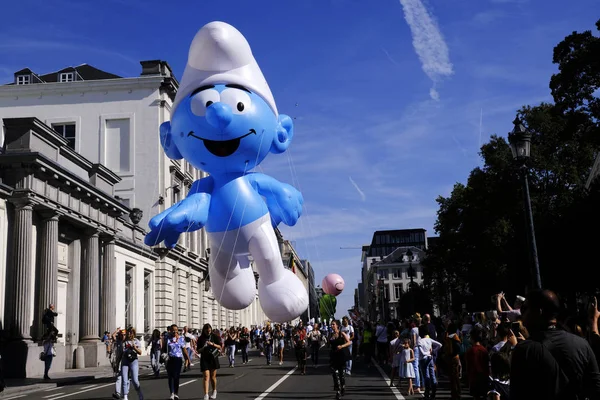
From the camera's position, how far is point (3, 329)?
21453mm

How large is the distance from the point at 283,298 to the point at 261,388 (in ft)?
17.0

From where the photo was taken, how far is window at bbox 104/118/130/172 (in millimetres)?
38250

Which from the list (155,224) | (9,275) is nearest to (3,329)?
(9,275)

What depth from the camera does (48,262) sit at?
23250 millimetres

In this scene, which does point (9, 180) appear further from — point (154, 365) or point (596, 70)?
point (596, 70)

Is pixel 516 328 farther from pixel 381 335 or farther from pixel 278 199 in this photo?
pixel 381 335

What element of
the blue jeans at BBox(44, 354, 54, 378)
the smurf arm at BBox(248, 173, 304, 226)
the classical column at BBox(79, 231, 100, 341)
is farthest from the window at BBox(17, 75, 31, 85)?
the smurf arm at BBox(248, 173, 304, 226)

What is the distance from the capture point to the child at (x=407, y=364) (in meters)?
14.7

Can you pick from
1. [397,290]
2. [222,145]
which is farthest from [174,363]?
[397,290]

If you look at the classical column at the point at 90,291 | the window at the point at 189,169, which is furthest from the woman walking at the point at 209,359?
the window at the point at 189,169

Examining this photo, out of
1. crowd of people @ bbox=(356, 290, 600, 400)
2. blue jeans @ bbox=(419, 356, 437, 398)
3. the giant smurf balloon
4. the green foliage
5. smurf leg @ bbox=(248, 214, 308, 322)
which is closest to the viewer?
crowd of people @ bbox=(356, 290, 600, 400)

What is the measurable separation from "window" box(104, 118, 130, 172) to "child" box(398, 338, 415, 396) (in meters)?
26.7

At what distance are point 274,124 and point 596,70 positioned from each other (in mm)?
16356

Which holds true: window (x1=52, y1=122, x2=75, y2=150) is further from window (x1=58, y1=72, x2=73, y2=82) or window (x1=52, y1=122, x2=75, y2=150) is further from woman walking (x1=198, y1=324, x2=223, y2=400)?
woman walking (x1=198, y1=324, x2=223, y2=400)
